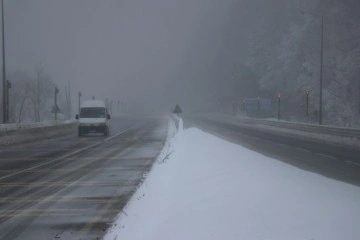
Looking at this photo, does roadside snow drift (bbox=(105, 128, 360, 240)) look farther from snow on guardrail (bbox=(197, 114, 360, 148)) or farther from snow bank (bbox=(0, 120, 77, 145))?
snow bank (bbox=(0, 120, 77, 145))

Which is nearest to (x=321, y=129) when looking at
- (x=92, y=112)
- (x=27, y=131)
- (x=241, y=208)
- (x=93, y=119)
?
(x=93, y=119)

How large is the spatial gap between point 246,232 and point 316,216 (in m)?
1.22

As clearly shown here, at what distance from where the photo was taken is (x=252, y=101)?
254 feet

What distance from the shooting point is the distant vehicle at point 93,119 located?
137ft

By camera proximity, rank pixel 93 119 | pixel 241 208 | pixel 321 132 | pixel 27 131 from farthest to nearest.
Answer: pixel 93 119
pixel 321 132
pixel 27 131
pixel 241 208

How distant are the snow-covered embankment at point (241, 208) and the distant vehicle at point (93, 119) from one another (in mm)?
29032

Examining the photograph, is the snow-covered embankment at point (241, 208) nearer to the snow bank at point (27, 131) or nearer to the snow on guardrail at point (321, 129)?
the snow on guardrail at point (321, 129)

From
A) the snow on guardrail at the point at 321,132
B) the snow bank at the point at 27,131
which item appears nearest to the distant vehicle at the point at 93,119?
the snow bank at the point at 27,131

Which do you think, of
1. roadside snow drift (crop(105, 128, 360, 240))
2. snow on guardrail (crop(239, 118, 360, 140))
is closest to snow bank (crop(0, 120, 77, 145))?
snow on guardrail (crop(239, 118, 360, 140))

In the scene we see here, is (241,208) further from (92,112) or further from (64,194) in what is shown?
(92,112)

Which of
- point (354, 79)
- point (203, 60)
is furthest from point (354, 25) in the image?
point (203, 60)

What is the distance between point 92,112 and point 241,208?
35.1 m

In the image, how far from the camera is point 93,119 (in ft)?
137

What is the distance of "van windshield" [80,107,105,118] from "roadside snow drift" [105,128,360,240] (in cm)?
2957
